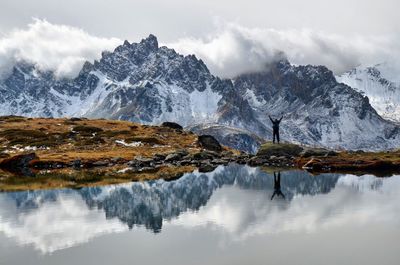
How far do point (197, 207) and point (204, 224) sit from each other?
466 inches

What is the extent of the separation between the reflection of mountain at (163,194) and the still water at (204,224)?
0.14 meters

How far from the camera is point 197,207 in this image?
6372 centimetres

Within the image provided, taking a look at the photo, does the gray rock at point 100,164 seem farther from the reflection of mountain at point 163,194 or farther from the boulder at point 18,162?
the reflection of mountain at point 163,194

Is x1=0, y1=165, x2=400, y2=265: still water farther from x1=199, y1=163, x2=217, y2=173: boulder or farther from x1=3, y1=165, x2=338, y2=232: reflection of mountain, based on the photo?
x1=199, y1=163, x2=217, y2=173: boulder

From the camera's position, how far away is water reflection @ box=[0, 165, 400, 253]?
49.9 meters

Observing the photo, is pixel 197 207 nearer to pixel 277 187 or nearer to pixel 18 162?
pixel 277 187

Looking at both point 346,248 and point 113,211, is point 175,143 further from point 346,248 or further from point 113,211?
point 346,248

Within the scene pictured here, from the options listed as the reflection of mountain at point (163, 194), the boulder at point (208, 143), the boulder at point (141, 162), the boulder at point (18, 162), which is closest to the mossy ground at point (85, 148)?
the boulder at point (141, 162)

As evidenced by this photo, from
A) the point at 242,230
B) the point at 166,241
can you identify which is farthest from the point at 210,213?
the point at 166,241

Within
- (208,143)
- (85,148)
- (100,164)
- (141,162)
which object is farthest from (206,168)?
(208,143)

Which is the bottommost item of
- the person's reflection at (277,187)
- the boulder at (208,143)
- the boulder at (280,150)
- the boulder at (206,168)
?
the person's reflection at (277,187)

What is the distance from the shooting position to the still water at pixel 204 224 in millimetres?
39812

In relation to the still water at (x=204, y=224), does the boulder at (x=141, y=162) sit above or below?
above

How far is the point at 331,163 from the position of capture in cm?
12031
